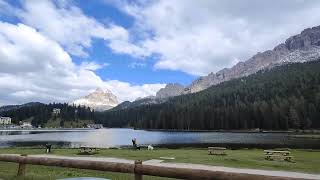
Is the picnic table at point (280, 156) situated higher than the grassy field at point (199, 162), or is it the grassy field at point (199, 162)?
the picnic table at point (280, 156)

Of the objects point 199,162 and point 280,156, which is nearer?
point 199,162

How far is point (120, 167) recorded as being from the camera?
43.9ft

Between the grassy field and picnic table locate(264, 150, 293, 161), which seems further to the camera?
picnic table locate(264, 150, 293, 161)

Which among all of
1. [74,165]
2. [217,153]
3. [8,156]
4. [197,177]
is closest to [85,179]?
[197,177]

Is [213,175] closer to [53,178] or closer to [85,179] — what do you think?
[85,179]

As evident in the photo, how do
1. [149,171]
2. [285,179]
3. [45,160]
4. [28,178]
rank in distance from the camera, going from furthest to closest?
[28,178], [45,160], [149,171], [285,179]

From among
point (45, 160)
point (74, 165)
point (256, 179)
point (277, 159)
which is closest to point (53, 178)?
point (45, 160)

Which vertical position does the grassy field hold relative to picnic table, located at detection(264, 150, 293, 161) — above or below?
below

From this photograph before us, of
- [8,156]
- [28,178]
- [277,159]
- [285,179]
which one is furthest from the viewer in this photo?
[277,159]

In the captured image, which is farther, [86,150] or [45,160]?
[86,150]

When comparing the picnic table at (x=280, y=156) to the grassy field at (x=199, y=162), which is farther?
the picnic table at (x=280, y=156)

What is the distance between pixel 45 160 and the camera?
52.7 feet

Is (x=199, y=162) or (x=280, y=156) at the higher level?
(x=280, y=156)

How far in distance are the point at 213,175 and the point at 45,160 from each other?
758cm
